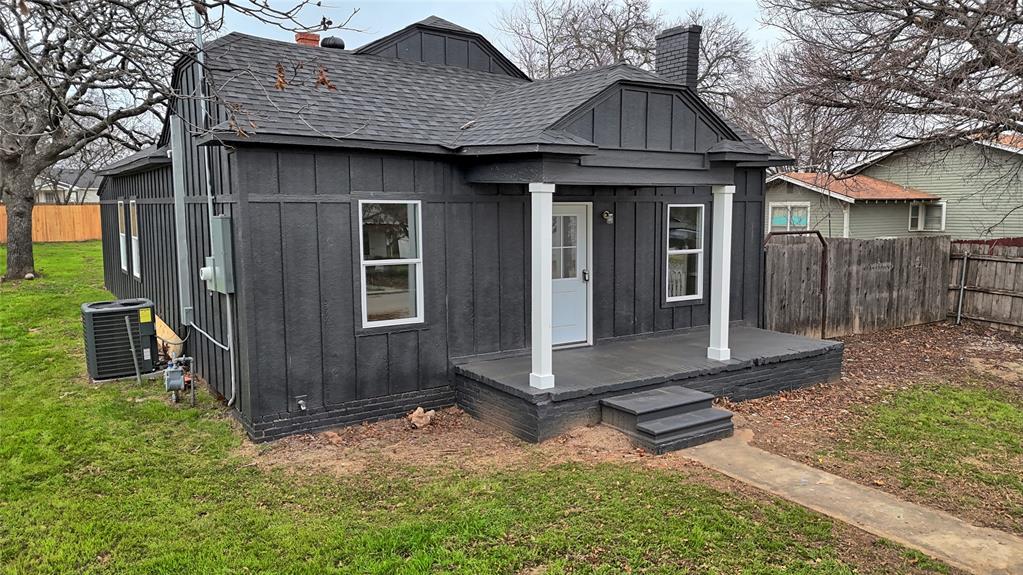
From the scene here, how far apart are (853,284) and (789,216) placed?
10509mm

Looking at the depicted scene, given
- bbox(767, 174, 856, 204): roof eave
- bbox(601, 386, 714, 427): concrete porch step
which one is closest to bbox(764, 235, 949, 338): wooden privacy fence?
bbox(601, 386, 714, 427): concrete porch step

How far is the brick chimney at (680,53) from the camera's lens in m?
9.61

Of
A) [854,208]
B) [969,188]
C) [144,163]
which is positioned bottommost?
[854,208]

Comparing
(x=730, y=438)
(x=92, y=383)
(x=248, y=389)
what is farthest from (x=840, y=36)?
(x=92, y=383)

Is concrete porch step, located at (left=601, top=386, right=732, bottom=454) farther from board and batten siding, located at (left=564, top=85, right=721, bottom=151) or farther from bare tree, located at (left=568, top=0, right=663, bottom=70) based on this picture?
bare tree, located at (left=568, top=0, right=663, bottom=70)

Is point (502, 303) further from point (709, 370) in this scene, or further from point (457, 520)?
point (457, 520)

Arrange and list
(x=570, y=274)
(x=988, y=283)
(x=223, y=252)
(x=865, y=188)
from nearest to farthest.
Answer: (x=223, y=252)
(x=570, y=274)
(x=988, y=283)
(x=865, y=188)

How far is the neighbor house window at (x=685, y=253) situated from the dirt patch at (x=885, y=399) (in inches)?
78.9

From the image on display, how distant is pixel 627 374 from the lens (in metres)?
7.56

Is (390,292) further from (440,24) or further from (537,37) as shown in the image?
(537,37)

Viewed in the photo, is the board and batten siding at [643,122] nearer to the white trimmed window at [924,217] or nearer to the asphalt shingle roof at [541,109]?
the asphalt shingle roof at [541,109]

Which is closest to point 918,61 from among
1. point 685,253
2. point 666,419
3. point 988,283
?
point 988,283

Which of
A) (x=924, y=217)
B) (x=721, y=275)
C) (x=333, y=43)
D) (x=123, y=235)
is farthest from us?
(x=924, y=217)

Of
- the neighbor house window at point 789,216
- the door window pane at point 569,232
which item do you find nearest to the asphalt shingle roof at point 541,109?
the door window pane at point 569,232
